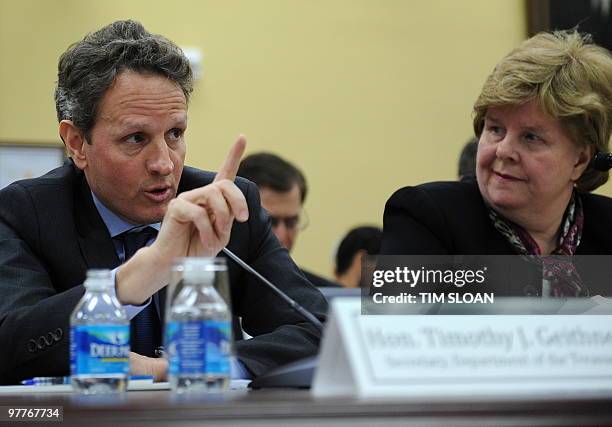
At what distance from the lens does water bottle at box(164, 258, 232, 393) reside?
125 cm

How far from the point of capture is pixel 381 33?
5.39 m

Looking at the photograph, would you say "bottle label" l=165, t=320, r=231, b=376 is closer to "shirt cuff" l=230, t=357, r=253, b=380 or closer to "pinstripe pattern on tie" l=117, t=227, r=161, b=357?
"shirt cuff" l=230, t=357, r=253, b=380

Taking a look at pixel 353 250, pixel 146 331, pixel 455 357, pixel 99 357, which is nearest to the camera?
pixel 455 357

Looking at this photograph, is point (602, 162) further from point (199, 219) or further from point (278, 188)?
point (278, 188)

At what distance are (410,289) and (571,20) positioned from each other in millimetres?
3364

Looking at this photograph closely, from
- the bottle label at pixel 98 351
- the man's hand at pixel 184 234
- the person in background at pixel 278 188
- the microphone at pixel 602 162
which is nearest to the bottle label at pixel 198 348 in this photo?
the bottle label at pixel 98 351

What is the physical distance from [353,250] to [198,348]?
380cm

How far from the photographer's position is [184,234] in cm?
177

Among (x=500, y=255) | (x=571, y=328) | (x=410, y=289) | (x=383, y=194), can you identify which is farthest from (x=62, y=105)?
(x=383, y=194)

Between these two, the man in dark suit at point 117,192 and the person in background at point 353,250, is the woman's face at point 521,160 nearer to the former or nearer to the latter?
the man in dark suit at point 117,192

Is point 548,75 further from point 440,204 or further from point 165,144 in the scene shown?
point 165,144

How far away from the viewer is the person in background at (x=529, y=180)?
8.71 ft

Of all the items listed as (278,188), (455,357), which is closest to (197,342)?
→ (455,357)

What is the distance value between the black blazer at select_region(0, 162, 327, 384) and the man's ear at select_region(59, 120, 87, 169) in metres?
0.05
